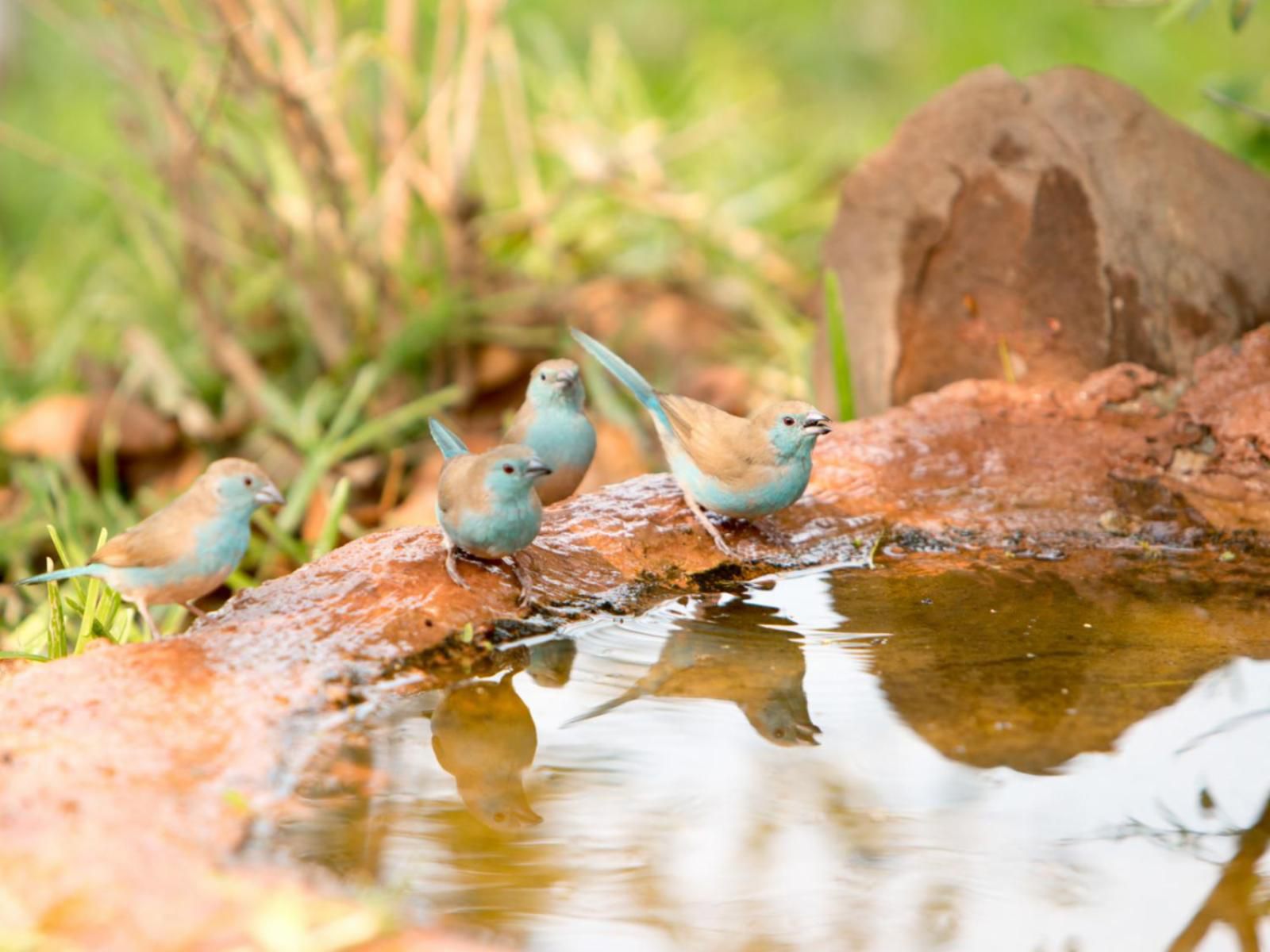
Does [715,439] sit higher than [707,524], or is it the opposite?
[715,439]

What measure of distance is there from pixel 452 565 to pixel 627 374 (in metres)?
0.89

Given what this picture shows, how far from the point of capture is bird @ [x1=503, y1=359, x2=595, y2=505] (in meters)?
3.74

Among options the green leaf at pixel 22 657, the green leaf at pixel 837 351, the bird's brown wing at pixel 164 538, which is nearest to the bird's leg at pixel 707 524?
the bird's brown wing at pixel 164 538

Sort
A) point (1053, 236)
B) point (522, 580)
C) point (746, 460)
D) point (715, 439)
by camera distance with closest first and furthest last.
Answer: point (522, 580) < point (746, 460) < point (715, 439) < point (1053, 236)

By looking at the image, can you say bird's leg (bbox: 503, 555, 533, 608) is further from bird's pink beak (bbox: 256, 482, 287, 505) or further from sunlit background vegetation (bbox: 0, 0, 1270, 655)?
sunlit background vegetation (bbox: 0, 0, 1270, 655)

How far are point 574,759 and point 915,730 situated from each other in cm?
58

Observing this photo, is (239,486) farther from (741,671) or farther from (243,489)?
(741,671)

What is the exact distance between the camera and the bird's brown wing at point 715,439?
3.28 m

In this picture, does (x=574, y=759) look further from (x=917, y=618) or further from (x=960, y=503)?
(x=960, y=503)

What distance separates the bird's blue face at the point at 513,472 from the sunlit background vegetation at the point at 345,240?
3.40ft

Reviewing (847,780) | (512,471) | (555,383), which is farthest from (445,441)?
(847,780)

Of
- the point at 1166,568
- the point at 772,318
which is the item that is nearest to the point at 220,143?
the point at 772,318

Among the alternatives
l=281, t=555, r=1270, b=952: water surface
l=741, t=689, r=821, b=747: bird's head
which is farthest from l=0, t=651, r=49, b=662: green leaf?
l=741, t=689, r=821, b=747: bird's head

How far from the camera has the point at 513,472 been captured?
2.99 metres
